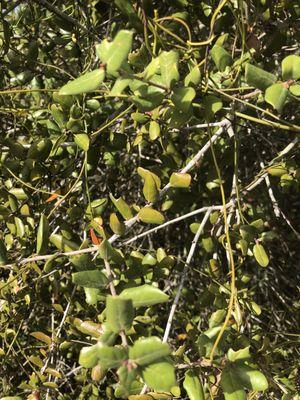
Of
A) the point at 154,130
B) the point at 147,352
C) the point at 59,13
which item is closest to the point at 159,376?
the point at 147,352

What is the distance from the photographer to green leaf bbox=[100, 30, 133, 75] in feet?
2.11

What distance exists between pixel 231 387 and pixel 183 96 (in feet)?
1.38

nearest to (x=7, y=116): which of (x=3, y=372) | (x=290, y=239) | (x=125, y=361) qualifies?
(x=3, y=372)

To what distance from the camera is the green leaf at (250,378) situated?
75cm

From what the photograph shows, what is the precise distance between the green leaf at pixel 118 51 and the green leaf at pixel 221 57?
309mm

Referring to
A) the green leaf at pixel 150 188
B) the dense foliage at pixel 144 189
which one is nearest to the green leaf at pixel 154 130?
the dense foliage at pixel 144 189

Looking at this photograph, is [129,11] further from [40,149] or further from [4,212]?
[4,212]

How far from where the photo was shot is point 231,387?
29.9 inches

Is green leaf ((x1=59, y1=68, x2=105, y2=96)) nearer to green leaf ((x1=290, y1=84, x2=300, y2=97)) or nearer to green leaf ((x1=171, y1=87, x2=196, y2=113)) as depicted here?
green leaf ((x1=171, y1=87, x2=196, y2=113))

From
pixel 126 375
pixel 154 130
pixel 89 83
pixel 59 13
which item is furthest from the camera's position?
pixel 59 13

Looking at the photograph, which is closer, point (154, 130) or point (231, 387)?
point (231, 387)

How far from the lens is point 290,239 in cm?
187

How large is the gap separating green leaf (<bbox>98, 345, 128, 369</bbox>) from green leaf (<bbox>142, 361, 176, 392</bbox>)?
34 mm

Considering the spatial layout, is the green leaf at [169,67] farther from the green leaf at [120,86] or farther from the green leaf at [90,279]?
the green leaf at [90,279]
